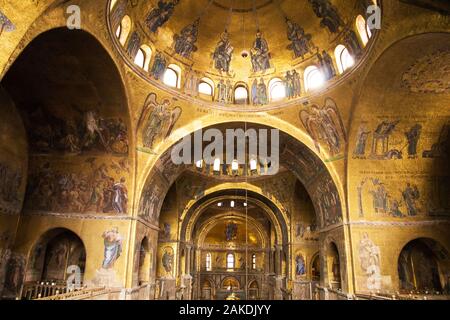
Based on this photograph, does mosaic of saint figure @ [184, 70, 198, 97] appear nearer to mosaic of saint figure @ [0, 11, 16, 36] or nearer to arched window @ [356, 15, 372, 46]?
arched window @ [356, 15, 372, 46]

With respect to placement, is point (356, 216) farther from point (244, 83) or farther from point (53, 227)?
point (53, 227)

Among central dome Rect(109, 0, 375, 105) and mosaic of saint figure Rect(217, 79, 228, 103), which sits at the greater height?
central dome Rect(109, 0, 375, 105)

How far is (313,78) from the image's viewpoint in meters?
16.5

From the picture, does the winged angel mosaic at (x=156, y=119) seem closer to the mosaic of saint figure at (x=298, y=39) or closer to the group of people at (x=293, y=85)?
the group of people at (x=293, y=85)

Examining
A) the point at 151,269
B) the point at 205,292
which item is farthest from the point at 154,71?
the point at 205,292

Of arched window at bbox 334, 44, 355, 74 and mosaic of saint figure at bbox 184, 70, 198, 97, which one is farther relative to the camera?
mosaic of saint figure at bbox 184, 70, 198, 97

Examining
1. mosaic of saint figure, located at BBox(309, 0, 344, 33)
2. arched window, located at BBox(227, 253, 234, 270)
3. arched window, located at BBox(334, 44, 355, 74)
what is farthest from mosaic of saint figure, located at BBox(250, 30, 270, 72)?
arched window, located at BBox(227, 253, 234, 270)

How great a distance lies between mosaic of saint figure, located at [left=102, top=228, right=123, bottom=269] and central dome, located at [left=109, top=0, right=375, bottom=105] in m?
7.78

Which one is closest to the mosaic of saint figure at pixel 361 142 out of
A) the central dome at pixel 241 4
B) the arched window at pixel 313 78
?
the arched window at pixel 313 78

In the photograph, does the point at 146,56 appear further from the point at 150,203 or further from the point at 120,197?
the point at 150,203

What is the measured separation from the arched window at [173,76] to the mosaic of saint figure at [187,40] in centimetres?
80

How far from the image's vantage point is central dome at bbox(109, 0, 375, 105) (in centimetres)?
1370

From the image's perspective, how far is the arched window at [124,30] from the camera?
13.0m

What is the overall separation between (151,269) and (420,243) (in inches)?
578
